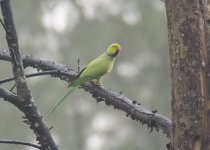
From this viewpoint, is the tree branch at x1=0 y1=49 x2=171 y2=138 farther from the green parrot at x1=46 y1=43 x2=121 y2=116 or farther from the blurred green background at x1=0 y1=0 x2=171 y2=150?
the blurred green background at x1=0 y1=0 x2=171 y2=150

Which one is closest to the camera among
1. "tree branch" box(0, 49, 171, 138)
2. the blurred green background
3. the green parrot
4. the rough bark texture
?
the rough bark texture

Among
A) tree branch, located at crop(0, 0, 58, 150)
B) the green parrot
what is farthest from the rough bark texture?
the green parrot

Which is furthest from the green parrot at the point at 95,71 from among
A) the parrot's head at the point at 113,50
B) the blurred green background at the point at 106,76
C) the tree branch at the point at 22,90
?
the blurred green background at the point at 106,76

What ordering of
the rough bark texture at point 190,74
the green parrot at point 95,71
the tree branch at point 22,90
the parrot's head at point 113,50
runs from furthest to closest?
the parrot's head at point 113,50 → the green parrot at point 95,71 → the rough bark texture at point 190,74 → the tree branch at point 22,90

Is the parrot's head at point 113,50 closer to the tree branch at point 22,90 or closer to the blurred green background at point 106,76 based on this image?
the tree branch at point 22,90

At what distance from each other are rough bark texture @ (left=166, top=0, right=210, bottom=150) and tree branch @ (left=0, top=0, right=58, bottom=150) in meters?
0.48

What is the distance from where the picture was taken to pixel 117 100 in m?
3.77

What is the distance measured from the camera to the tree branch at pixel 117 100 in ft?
12.1

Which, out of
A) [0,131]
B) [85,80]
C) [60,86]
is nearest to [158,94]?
[60,86]

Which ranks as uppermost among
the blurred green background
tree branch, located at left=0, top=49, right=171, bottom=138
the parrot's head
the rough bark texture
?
the rough bark texture

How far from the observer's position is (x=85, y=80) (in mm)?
4117

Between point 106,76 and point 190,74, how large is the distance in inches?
691

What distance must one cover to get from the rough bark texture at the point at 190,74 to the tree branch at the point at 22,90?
0.48 m

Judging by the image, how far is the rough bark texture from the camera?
3023 millimetres
